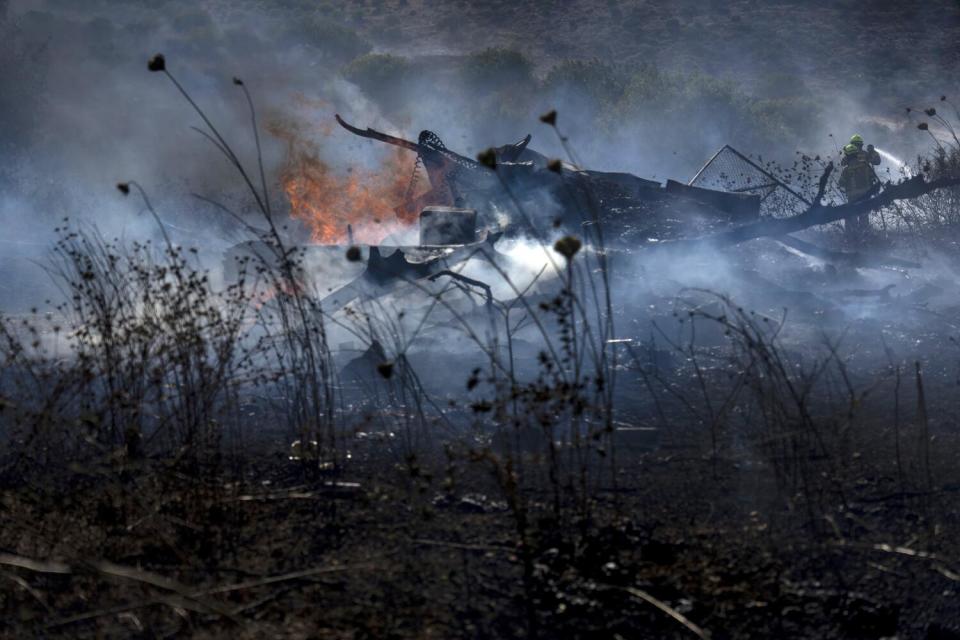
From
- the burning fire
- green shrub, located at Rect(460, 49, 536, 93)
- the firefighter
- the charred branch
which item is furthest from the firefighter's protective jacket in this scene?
green shrub, located at Rect(460, 49, 536, 93)

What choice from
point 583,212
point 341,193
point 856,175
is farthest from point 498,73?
point 583,212

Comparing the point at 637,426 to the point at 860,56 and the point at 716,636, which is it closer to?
the point at 716,636

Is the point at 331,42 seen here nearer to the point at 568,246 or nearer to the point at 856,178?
the point at 856,178

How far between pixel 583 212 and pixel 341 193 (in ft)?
21.8

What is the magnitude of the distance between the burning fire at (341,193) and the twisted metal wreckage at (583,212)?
1.90 m

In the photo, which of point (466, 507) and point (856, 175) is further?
point (856, 175)

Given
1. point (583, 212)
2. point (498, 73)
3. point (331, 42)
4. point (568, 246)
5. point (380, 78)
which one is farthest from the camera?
point (331, 42)

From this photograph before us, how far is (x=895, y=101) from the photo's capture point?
3011cm

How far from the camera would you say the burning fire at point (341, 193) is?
47.4 ft

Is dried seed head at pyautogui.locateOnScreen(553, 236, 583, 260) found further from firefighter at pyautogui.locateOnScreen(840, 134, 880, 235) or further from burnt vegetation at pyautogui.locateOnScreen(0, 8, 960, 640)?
firefighter at pyautogui.locateOnScreen(840, 134, 880, 235)

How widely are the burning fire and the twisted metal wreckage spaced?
1903 mm

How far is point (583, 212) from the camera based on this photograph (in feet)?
32.6

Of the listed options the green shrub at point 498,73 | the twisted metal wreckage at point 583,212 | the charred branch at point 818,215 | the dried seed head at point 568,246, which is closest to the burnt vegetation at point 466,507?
the dried seed head at point 568,246

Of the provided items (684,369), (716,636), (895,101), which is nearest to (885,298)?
(684,369)
